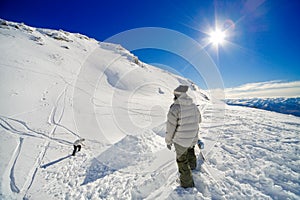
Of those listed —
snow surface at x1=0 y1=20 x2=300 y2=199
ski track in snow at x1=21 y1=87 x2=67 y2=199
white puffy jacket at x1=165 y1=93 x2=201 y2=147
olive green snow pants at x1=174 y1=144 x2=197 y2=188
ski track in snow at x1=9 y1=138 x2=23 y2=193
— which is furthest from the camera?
ski track in snow at x1=21 y1=87 x2=67 y2=199

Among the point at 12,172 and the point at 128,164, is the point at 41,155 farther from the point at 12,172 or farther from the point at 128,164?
the point at 128,164

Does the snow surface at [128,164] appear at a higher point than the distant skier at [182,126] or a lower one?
lower

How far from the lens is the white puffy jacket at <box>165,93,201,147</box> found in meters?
3.00

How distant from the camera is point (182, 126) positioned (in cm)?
308

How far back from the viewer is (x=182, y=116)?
9.87 ft

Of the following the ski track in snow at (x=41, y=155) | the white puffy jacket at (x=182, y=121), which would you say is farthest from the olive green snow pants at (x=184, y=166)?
the ski track in snow at (x=41, y=155)

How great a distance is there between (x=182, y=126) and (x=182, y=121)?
4.6 inches

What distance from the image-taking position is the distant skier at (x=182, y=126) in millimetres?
3005

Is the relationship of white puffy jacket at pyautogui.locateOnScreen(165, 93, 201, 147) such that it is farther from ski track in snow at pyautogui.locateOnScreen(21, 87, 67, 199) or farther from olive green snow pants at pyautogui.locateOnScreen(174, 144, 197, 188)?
ski track in snow at pyautogui.locateOnScreen(21, 87, 67, 199)

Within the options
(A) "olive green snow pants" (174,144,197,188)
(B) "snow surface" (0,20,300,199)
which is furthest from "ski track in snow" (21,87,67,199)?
(A) "olive green snow pants" (174,144,197,188)

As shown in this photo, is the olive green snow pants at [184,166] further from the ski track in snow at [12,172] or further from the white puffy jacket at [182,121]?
the ski track in snow at [12,172]

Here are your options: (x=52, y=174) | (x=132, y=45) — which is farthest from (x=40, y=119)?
(x=132, y=45)

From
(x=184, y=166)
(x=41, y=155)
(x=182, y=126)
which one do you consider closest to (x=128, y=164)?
(x=184, y=166)

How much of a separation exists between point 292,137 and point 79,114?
463 inches
